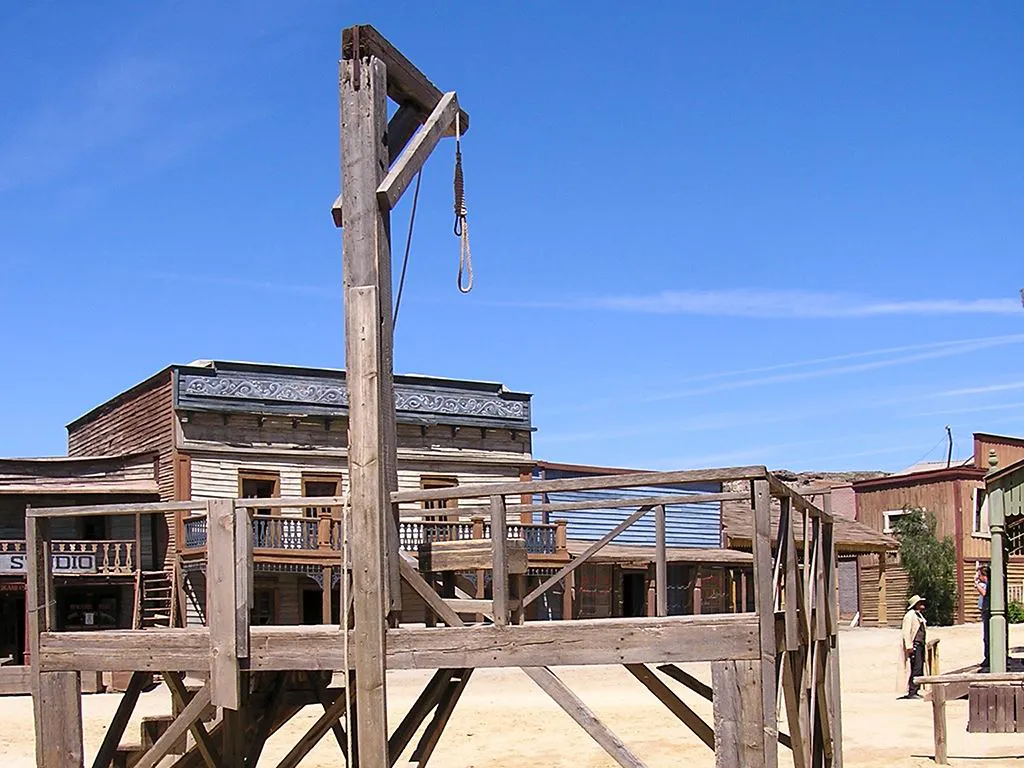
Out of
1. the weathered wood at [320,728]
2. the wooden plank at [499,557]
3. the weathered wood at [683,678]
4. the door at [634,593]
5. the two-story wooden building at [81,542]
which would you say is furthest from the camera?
the door at [634,593]

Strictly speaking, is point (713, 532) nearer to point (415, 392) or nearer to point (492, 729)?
point (415, 392)

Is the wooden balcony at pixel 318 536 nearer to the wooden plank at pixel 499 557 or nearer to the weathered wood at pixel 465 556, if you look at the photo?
the weathered wood at pixel 465 556

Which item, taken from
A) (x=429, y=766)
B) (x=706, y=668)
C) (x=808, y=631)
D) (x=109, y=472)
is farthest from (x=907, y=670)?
(x=109, y=472)

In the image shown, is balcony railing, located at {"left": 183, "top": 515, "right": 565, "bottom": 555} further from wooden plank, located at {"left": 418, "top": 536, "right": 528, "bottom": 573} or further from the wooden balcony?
wooden plank, located at {"left": 418, "top": 536, "right": 528, "bottom": 573}

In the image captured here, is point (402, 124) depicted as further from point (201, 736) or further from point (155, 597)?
point (155, 597)

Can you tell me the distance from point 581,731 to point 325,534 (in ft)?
37.1

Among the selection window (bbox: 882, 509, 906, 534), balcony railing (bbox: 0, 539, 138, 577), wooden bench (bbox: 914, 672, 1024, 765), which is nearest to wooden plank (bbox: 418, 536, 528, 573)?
wooden bench (bbox: 914, 672, 1024, 765)

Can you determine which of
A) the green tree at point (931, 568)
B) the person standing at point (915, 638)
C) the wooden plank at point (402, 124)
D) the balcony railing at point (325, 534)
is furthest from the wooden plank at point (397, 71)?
the green tree at point (931, 568)

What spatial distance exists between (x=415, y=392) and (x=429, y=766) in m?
17.0

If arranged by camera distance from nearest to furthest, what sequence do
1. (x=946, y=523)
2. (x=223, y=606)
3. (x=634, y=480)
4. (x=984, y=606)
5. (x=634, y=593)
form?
(x=634, y=480)
(x=223, y=606)
(x=984, y=606)
(x=634, y=593)
(x=946, y=523)

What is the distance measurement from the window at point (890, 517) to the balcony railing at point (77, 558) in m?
23.1

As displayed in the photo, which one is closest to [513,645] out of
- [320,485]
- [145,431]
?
[320,485]

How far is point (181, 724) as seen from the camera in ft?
32.8

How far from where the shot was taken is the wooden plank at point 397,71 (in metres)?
9.55
